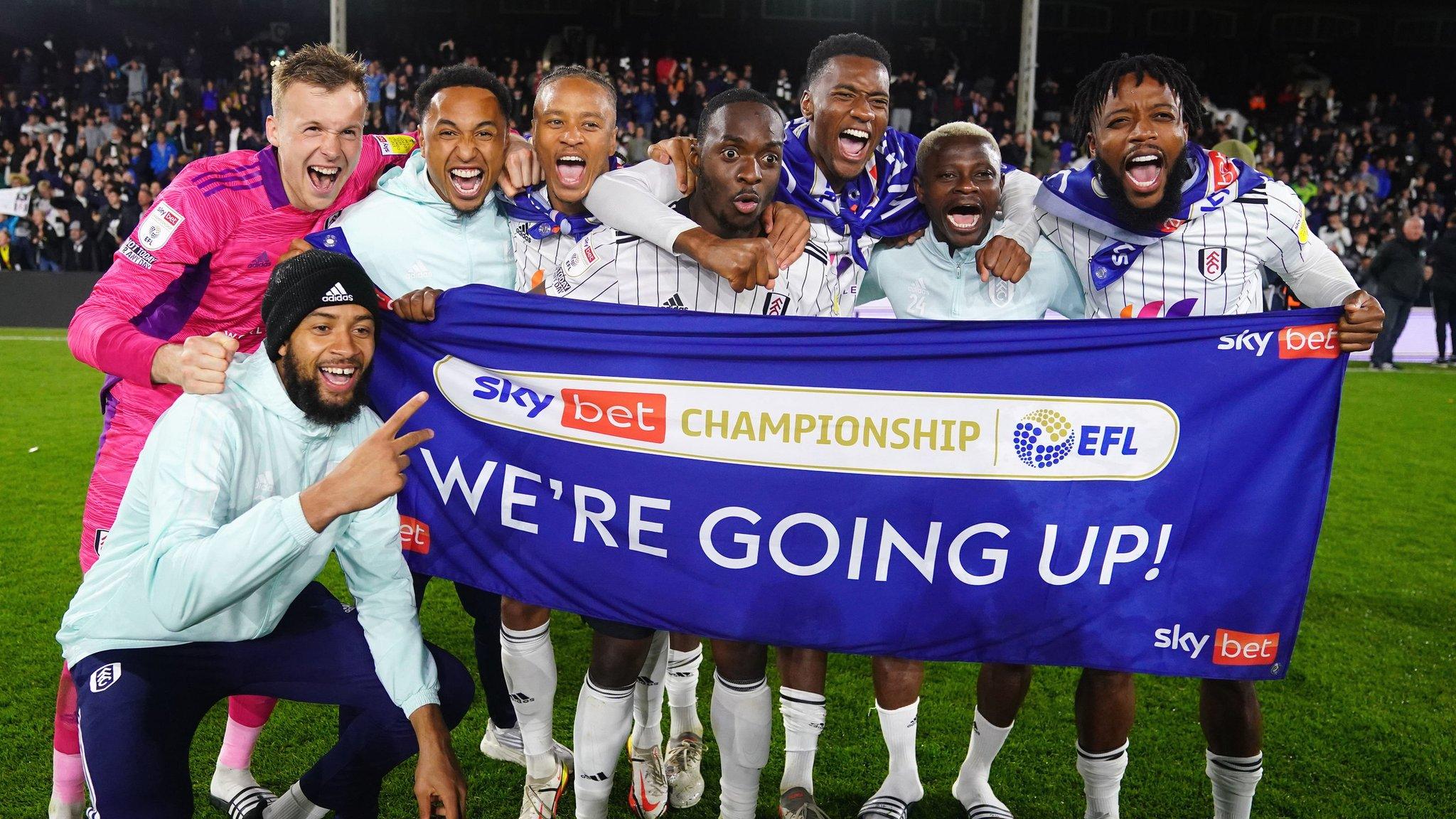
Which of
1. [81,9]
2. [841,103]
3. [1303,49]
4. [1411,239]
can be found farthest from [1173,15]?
[841,103]

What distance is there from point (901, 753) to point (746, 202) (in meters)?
1.62

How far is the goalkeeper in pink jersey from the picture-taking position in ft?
10.3

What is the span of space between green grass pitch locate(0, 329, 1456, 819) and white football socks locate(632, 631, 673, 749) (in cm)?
21

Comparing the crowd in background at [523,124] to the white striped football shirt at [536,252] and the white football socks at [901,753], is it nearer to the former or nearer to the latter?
the white striped football shirt at [536,252]

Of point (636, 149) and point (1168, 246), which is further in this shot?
point (636, 149)

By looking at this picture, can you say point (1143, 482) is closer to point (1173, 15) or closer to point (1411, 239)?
point (1411, 239)

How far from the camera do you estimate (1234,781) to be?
3.05 meters

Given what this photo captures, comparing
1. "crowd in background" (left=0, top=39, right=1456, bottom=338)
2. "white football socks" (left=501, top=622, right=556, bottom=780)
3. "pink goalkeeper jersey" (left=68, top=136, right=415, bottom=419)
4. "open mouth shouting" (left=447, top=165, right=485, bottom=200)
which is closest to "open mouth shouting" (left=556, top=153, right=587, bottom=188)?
"open mouth shouting" (left=447, top=165, right=485, bottom=200)

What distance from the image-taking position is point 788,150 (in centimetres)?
335

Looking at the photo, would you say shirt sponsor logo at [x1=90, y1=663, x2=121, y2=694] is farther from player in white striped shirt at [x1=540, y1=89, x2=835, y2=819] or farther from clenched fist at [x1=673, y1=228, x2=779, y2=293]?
clenched fist at [x1=673, y1=228, x2=779, y2=293]

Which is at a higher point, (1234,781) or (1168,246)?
(1168,246)

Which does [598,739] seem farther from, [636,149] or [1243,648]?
[636,149]

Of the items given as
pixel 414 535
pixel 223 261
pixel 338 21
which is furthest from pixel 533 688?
pixel 338 21

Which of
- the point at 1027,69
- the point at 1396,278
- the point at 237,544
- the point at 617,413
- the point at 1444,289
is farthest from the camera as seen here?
the point at 1027,69
